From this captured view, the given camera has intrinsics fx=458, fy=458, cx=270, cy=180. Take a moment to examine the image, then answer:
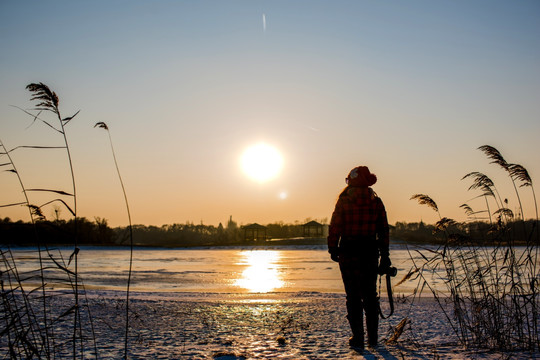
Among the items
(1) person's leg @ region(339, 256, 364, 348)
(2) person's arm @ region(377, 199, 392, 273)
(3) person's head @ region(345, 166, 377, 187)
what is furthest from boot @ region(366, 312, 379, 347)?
(3) person's head @ region(345, 166, 377, 187)

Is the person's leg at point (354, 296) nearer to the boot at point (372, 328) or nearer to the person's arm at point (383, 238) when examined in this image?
the boot at point (372, 328)

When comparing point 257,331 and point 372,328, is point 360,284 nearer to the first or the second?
point 372,328

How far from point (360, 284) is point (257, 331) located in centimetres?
190

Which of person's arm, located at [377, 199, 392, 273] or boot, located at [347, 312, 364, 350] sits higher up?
person's arm, located at [377, 199, 392, 273]

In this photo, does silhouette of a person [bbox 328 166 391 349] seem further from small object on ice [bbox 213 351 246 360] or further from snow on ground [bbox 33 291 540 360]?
small object on ice [bbox 213 351 246 360]

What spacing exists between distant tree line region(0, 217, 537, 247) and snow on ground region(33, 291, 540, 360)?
4.34 ft

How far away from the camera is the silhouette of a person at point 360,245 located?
211 inches

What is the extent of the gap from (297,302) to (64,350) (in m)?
5.50

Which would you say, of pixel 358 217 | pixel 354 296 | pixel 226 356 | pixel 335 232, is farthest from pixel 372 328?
pixel 226 356

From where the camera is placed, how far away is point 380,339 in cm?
596

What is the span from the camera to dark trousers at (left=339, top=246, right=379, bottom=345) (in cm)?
536

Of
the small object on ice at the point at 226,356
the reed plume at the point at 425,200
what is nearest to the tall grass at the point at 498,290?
the reed plume at the point at 425,200

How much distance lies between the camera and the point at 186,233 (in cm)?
9594

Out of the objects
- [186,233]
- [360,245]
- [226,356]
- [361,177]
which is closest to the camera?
[226,356]
